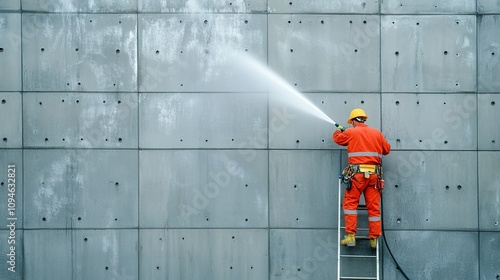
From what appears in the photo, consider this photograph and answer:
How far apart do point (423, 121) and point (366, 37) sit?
57.7 inches

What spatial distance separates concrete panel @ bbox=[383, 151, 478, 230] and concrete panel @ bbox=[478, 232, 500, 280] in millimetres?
432

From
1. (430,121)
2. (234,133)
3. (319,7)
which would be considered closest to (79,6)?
(234,133)

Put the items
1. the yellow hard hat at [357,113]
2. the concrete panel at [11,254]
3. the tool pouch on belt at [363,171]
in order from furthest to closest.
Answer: the concrete panel at [11,254] < the yellow hard hat at [357,113] < the tool pouch on belt at [363,171]

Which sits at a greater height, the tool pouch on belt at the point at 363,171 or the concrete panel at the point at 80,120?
the concrete panel at the point at 80,120

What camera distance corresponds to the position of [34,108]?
8.92 metres

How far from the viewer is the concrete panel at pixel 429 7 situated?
8953 millimetres

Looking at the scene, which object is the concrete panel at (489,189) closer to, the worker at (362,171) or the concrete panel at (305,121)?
the worker at (362,171)

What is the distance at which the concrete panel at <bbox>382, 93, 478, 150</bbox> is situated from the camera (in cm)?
893

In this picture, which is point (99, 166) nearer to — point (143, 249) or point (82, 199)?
point (82, 199)

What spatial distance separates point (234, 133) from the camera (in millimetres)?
8945

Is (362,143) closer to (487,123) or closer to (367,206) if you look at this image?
(367,206)

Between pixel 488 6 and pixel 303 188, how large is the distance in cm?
374

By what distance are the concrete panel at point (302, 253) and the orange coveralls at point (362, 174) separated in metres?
0.62

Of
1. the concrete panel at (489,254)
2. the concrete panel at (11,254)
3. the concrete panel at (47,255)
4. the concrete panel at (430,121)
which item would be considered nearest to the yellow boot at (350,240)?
the concrete panel at (430,121)
